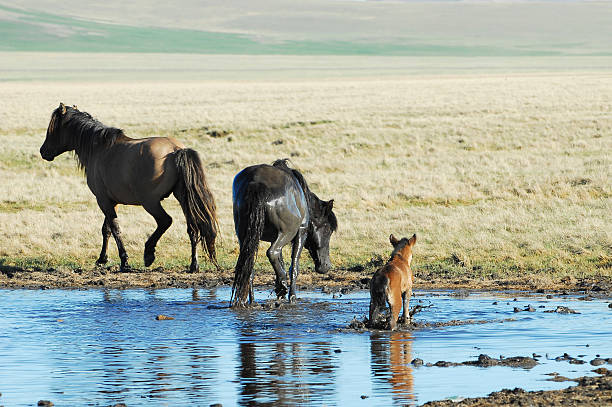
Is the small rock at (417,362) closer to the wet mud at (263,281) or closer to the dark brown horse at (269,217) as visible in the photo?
the dark brown horse at (269,217)

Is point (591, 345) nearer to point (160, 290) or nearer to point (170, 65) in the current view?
point (160, 290)

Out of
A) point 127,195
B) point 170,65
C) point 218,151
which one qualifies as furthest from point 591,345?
point 170,65

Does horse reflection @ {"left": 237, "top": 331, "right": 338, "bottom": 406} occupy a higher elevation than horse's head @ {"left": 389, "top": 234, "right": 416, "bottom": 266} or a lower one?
lower

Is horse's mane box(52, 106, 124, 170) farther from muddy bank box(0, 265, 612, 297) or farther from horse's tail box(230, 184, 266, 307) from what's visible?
horse's tail box(230, 184, 266, 307)

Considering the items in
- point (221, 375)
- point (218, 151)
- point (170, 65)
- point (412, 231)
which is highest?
point (170, 65)

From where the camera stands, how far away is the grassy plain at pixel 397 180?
15.6m

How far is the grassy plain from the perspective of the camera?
15.6m

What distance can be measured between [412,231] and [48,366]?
10.0m

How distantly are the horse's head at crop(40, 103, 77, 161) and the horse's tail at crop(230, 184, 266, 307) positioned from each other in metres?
5.86

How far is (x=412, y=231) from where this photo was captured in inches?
684

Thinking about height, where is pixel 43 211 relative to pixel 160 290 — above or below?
above

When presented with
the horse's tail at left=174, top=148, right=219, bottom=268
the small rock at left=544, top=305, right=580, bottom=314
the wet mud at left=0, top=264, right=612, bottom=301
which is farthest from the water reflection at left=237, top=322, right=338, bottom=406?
the horse's tail at left=174, top=148, right=219, bottom=268

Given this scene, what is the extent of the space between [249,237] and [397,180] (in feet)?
43.1

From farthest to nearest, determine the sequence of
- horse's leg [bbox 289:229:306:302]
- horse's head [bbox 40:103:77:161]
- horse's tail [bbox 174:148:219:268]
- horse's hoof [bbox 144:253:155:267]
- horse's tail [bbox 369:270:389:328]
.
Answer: horse's head [bbox 40:103:77:161] < horse's hoof [bbox 144:253:155:267] < horse's tail [bbox 174:148:219:268] < horse's leg [bbox 289:229:306:302] < horse's tail [bbox 369:270:389:328]
